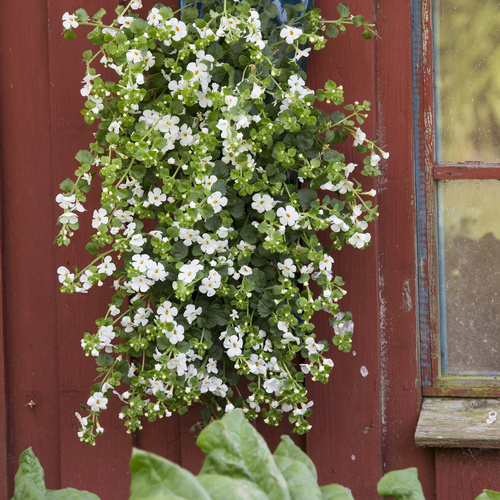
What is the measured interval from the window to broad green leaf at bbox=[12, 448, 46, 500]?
113 cm

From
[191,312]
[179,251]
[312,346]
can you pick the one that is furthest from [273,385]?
[179,251]

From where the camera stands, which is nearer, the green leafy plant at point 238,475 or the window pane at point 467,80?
the green leafy plant at point 238,475

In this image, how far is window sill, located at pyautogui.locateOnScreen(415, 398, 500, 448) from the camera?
176 centimetres

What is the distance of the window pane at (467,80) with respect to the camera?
1.90 metres

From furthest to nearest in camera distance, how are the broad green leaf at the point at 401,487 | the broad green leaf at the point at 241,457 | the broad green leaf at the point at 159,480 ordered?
the broad green leaf at the point at 401,487, the broad green leaf at the point at 241,457, the broad green leaf at the point at 159,480

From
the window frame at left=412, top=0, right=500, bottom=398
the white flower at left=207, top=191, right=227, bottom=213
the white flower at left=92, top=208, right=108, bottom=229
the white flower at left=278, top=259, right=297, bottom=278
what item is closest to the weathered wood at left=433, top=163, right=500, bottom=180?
the window frame at left=412, top=0, right=500, bottom=398

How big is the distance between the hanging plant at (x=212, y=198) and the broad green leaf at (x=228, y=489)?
80 centimetres

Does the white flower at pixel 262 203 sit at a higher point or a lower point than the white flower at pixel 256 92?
lower

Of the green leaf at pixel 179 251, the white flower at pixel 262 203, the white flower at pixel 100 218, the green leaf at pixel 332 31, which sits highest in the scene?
the green leaf at pixel 332 31

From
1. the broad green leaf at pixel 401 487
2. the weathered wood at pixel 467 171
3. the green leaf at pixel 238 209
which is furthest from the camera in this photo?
the weathered wood at pixel 467 171

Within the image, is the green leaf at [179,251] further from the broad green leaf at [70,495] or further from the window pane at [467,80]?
the window pane at [467,80]

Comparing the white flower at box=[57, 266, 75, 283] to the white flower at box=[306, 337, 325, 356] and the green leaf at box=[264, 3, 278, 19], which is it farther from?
the green leaf at box=[264, 3, 278, 19]

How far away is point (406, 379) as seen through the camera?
1918 mm

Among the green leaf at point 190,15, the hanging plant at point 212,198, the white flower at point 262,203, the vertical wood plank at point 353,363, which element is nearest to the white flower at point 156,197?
the hanging plant at point 212,198
